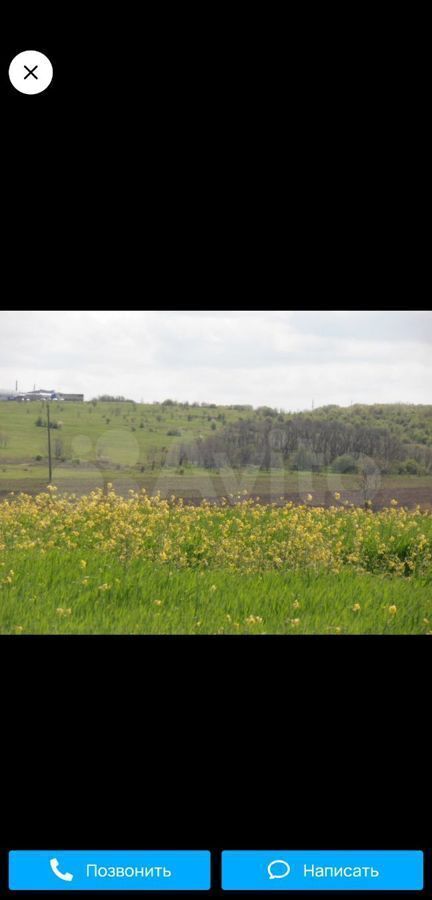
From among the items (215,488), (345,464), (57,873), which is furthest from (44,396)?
(57,873)

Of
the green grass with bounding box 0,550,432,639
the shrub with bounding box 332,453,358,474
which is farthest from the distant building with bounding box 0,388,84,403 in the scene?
the shrub with bounding box 332,453,358,474

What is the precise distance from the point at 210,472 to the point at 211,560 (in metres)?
0.55

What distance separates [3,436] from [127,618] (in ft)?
4.51

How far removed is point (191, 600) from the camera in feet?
16.1

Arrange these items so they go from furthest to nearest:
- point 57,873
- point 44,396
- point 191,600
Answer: point 44,396
point 191,600
point 57,873

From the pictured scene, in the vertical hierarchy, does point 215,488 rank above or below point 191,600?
above

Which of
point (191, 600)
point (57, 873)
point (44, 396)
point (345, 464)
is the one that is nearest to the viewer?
point (57, 873)

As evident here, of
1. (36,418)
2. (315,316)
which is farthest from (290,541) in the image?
(36,418)

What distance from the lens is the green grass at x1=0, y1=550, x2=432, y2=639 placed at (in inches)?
186

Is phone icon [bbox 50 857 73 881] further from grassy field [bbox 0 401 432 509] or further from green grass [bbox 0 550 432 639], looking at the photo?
grassy field [bbox 0 401 432 509]

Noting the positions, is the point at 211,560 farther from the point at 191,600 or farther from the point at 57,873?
the point at 57,873

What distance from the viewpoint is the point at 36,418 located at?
5.18 m

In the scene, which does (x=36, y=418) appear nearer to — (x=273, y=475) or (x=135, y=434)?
(x=135, y=434)
